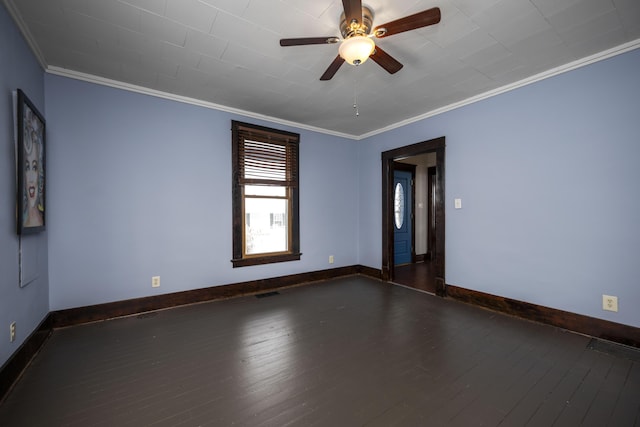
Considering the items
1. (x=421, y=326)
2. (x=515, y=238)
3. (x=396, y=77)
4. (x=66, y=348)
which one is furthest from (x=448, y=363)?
(x=66, y=348)

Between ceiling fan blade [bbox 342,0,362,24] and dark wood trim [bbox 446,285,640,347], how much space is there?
3296mm

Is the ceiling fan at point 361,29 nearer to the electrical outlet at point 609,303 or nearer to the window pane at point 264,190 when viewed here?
the window pane at point 264,190

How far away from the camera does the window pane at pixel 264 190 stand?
160 inches

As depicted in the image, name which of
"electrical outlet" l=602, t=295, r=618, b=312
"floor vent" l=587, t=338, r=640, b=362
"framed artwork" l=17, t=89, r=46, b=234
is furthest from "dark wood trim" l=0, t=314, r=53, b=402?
"electrical outlet" l=602, t=295, r=618, b=312

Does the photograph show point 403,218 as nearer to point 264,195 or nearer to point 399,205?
point 399,205

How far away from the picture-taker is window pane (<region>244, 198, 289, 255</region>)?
409 centimetres

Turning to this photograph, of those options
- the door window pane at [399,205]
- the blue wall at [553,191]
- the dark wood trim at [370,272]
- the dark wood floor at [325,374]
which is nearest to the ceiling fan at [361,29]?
the blue wall at [553,191]

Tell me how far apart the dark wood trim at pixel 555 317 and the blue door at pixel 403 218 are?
2.31 meters

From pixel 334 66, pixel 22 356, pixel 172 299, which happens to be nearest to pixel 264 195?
pixel 172 299

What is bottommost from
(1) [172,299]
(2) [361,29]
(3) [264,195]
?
(1) [172,299]

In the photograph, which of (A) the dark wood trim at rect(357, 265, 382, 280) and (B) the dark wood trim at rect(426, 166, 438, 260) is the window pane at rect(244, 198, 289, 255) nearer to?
(A) the dark wood trim at rect(357, 265, 382, 280)

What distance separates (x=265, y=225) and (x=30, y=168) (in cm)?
260

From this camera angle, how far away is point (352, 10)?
168 centimetres

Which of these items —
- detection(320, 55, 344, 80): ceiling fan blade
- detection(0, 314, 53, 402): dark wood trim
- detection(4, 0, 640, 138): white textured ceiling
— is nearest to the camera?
detection(0, 314, 53, 402): dark wood trim
